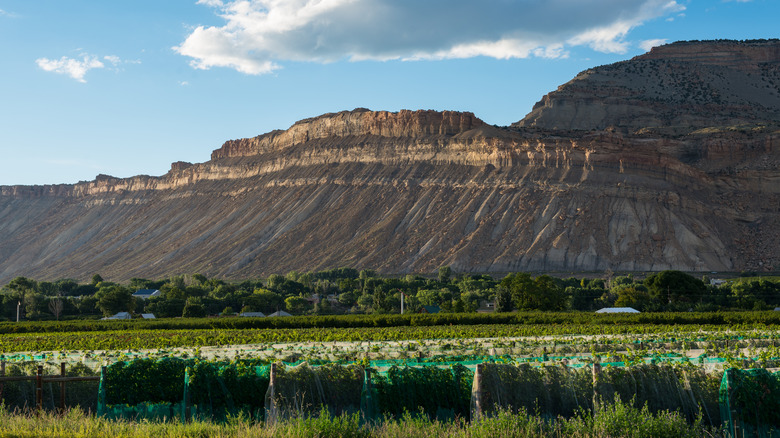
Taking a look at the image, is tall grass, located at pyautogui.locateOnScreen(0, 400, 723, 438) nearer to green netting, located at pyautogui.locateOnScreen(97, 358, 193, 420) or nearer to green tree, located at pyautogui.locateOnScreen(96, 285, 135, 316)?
green netting, located at pyautogui.locateOnScreen(97, 358, 193, 420)

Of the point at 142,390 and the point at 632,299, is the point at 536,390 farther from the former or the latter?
the point at 632,299

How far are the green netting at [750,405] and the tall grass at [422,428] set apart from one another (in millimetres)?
365

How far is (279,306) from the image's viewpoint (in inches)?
2598

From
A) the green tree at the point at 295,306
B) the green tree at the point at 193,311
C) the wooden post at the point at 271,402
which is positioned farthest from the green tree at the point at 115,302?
the wooden post at the point at 271,402

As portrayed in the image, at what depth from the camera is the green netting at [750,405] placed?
40.7 feet

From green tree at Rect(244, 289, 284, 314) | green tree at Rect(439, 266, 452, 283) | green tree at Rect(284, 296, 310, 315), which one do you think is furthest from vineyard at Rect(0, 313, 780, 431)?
green tree at Rect(439, 266, 452, 283)

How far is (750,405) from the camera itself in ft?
40.9

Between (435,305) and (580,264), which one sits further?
(580,264)

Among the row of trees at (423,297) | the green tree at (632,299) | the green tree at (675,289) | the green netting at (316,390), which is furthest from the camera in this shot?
the green tree at (675,289)

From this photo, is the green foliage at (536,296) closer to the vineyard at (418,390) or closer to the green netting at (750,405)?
the vineyard at (418,390)

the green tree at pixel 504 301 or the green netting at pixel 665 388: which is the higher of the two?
the green netting at pixel 665 388

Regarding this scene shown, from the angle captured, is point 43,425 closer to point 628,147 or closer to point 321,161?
point 628,147

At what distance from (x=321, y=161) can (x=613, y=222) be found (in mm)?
45543

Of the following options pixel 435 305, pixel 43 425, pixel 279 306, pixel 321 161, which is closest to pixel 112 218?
pixel 321 161
